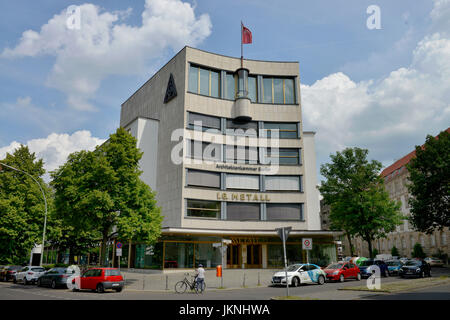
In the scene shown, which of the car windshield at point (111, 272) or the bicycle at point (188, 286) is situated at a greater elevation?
the car windshield at point (111, 272)

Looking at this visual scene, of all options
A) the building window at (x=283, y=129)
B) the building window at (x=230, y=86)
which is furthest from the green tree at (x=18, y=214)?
the building window at (x=283, y=129)

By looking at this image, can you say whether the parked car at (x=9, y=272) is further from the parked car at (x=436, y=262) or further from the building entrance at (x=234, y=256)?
the parked car at (x=436, y=262)

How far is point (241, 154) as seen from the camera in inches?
1703

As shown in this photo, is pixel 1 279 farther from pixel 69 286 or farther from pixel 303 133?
pixel 303 133

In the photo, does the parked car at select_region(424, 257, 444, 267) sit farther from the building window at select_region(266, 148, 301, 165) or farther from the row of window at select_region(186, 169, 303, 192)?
the building window at select_region(266, 148, 301, 165)

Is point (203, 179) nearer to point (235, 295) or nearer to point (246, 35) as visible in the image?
point (246, 35)

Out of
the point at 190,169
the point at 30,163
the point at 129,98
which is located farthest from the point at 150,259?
the point at 129,98

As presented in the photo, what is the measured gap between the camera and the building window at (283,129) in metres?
45.1

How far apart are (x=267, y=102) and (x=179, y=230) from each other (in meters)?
19.9

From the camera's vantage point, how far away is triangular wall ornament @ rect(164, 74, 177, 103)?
43.4 meters

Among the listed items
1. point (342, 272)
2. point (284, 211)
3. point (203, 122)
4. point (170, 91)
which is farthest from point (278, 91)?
point (342, 272)

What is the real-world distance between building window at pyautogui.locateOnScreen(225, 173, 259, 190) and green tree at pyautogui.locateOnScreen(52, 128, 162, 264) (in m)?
15.0

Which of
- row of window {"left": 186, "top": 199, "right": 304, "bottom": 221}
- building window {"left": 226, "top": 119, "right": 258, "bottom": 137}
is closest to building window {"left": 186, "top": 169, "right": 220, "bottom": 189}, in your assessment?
row of window {"left": 186, "top": 199, "right": 304, "bottom": 221}

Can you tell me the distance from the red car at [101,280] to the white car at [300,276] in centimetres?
956
